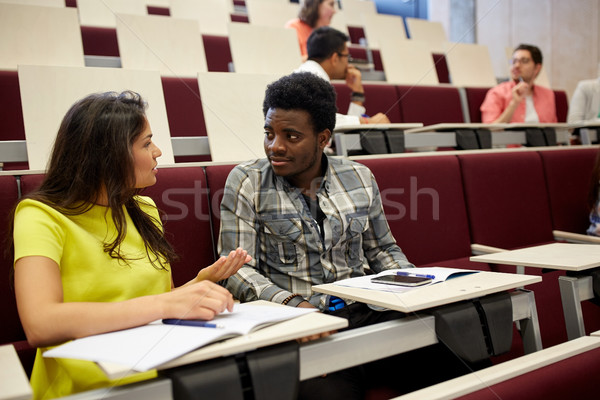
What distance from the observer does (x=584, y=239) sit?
1.22 metres

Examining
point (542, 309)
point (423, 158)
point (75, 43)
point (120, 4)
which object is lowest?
point (542, 309)

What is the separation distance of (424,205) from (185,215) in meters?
0.52

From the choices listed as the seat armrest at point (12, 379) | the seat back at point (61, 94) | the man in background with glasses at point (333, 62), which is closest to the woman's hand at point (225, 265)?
the seat armrest at point (12, 379)

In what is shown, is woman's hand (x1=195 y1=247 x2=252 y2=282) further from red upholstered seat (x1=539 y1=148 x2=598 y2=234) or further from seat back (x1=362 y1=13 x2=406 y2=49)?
seat back (x1=362 y1=13 x2=406 y2=49)

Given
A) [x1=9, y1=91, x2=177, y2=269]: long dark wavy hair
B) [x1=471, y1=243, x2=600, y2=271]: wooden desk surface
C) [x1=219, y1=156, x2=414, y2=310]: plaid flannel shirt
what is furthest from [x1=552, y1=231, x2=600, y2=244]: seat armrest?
[x1=9, y1=91, x2=177, y2=269]: long dark wavy hair

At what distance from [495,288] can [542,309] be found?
46 cm

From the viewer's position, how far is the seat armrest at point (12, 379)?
0.34 metres

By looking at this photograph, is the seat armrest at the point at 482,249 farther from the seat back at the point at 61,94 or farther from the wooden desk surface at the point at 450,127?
the seat back at the point at 61,94

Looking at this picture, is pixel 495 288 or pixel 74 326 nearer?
pixel 74 326

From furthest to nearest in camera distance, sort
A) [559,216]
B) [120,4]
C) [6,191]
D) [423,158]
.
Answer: [120,4] < [559,216] < [423,158] < [6,191]

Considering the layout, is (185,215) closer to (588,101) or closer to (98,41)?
(98,41)

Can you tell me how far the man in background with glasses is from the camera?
1.43m

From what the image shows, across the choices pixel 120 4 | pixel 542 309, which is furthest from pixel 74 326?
pixel 120 4

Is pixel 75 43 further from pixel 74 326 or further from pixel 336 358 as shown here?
pixel 336 358
